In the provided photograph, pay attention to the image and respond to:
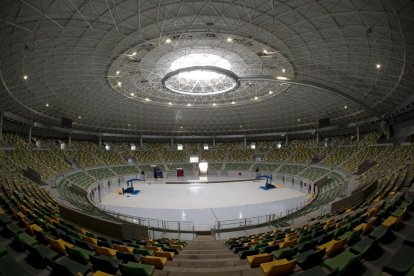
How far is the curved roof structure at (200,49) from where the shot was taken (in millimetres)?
14188

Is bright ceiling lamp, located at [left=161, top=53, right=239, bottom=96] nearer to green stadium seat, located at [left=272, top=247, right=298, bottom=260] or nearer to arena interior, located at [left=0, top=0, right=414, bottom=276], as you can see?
arena interior, located at [left=0, top=0, right=414, bottom=276]

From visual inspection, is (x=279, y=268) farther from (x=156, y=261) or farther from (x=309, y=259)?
(x=156, y=261)

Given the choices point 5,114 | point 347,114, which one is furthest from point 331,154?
point 5,114

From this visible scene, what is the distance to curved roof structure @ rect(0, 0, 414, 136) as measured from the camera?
14.2 m

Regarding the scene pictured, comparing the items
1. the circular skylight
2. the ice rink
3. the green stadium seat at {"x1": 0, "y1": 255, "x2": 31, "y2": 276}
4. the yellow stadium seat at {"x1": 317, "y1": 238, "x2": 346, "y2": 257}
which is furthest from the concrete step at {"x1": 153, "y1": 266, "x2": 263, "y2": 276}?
the circular skylight

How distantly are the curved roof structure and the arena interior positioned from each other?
0.48 feet

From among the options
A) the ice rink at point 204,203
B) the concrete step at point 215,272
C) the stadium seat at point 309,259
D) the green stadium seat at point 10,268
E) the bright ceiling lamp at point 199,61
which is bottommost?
the ice rink at point 204,203

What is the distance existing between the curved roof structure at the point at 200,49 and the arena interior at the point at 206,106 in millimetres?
146

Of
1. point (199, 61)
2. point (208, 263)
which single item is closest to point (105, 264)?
point (208, 263)

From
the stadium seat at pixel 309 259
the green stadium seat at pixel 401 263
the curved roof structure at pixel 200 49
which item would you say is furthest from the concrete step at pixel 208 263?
the curved roof structure at pixel 200 49

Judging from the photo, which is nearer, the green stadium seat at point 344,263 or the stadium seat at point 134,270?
the green stadium seat at point 344,263

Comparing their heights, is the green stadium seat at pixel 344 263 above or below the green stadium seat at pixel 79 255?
above

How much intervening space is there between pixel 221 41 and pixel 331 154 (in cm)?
3767

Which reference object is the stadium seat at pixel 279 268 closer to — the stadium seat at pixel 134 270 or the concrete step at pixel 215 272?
the concrete step at pixel 215 272
